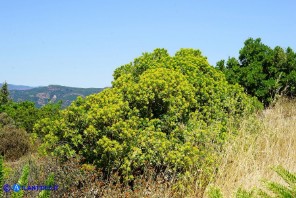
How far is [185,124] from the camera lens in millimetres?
6586

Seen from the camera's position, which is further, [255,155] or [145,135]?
[255,155]

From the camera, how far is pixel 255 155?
20.8 ft

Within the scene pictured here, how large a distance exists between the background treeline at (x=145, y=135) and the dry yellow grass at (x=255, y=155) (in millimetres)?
108

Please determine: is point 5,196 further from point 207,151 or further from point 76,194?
point 207,151

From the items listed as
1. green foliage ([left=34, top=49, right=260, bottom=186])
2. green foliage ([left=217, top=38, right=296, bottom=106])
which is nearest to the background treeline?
green foliage ([left=34, top=49, right=260, bottom=186])

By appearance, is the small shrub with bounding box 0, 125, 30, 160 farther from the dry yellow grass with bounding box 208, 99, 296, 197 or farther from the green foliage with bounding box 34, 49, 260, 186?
the dry yellow grass with bounding box 208, 99, 296, 197

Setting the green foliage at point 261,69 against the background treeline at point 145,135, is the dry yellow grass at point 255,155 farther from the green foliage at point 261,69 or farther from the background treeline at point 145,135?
the green foliage at point 261,69

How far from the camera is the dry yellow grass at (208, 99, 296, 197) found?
17.6ft

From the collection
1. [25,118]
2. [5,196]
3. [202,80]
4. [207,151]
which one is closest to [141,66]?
[202,80]

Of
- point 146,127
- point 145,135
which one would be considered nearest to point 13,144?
point 146,127

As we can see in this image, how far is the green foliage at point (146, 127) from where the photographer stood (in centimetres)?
559

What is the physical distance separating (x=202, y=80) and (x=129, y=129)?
219cm

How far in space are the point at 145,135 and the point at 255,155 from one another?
6.20ft

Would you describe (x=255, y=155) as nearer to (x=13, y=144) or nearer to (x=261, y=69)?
(x=261, y=69)
